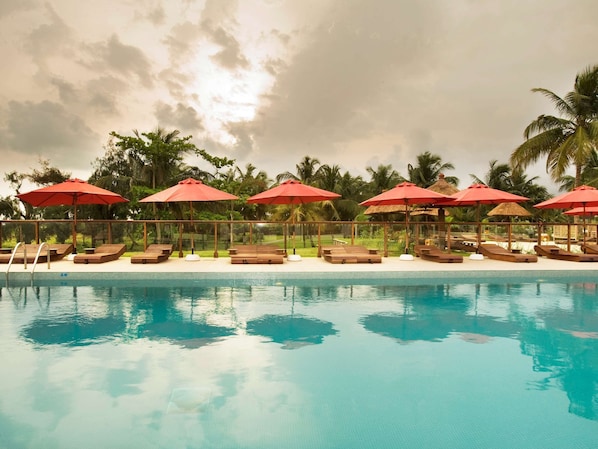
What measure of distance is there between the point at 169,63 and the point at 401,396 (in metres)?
23.6

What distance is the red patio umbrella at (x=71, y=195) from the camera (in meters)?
11.1

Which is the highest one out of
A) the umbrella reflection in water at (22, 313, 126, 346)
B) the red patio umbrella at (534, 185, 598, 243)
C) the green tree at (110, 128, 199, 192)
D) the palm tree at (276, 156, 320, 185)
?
the palm tree at (276, 156, 320, 185)

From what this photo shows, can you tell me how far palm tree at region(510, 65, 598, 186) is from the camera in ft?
62.1

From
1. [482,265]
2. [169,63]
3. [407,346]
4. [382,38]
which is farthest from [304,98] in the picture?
[407,346]

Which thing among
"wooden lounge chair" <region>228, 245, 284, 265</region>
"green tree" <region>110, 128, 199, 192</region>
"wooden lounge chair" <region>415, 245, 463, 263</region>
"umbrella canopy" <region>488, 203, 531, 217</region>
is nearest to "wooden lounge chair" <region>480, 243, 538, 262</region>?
"wooden lounge chair" <region>415, 245, 463, 263</region>

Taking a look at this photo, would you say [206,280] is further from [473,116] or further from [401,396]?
[473,116]

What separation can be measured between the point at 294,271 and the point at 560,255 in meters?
8.21

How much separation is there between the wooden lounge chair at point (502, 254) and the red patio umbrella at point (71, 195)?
10983 mm

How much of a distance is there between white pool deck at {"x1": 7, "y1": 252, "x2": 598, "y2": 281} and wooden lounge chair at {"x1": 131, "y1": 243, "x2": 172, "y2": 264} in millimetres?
206

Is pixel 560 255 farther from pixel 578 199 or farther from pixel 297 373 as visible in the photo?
pixel 297 373

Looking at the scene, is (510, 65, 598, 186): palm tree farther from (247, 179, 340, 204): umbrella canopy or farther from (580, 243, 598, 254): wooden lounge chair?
(247, 179, 340, 204): umbrella canopy

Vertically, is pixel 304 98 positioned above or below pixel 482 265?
above

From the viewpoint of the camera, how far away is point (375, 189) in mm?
34438

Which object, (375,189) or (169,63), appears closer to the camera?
(169,63)
